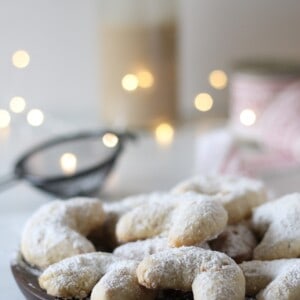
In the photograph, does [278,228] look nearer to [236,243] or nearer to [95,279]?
[236,243]

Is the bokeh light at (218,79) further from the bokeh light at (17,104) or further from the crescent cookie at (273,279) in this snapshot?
the crescent cookie at (273,279)

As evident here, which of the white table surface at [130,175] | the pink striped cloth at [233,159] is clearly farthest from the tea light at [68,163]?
the pink striped cloth at [233,159]

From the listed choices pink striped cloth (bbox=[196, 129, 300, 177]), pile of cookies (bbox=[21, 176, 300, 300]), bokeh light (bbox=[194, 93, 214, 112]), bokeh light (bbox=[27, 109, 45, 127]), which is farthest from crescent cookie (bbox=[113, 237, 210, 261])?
bokeh light (bbox=[194, 93, 214, 112])

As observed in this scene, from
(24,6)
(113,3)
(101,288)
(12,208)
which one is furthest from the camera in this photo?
(24,6)

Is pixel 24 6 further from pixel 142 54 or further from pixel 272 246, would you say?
pixel 272 246

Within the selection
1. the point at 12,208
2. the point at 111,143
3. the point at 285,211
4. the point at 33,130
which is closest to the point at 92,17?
the point at 33,130

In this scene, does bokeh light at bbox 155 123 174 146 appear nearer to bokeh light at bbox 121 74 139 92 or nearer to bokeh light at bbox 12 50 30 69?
bokeh light at bbox 121 74 139 92

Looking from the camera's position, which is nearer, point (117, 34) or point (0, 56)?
point (117, 34)
